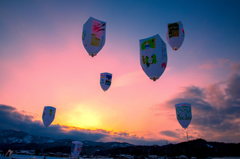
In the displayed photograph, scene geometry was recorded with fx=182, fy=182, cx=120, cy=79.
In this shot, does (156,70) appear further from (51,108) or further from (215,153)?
(215,153)

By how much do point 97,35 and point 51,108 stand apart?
57.1 feet

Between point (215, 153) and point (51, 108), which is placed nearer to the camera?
point (51, 108)

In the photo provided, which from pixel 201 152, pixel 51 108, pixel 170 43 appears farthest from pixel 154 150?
pixel 170 43

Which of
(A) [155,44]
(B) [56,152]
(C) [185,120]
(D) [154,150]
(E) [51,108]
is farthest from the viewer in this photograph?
(B) [56,152]

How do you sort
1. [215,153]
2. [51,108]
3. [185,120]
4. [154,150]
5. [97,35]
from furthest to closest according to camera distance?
[154,150], [215,153], [51,108], [185,120], [97,35]

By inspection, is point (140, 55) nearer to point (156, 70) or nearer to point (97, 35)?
point (156, 70)

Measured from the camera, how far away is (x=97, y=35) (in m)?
10.8

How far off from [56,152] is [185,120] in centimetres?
20340

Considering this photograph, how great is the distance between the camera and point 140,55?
971 cm

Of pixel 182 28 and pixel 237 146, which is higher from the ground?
pixel 182 28

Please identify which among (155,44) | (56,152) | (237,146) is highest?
(155,44)

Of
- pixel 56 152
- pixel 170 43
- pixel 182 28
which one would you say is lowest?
pixel 56 152

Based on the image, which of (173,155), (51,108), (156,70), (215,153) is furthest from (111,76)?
(215,153)

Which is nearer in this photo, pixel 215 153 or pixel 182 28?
pixel 182 28
